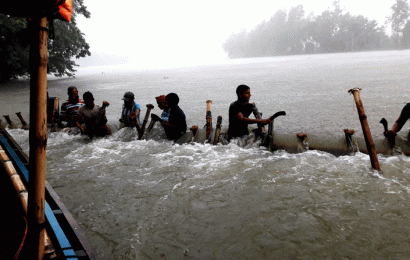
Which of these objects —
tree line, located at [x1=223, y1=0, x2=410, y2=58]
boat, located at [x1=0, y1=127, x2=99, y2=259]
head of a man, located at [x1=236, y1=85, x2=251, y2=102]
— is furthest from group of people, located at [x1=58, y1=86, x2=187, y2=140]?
tree line, located at [x1=223, y1=0, x2=410, y2=58]

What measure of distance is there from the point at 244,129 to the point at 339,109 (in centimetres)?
788

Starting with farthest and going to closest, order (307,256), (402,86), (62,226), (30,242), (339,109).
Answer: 1. (402,86)
2. (339,109)
3. (307,256)
4. (62,226)
5. (30,242)

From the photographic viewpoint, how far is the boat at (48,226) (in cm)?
242

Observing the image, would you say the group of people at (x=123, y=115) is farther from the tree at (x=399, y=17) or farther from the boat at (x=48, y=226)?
the tree at (x=399, y=17)

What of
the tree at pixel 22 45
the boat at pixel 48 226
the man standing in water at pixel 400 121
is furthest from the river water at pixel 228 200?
the tree at pixel 22 45

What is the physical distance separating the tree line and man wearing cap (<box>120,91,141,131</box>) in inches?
3438

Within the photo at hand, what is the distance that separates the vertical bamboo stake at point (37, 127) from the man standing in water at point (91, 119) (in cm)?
598

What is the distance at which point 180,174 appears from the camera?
576cm

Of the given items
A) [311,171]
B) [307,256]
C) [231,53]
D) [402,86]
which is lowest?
[307,256]

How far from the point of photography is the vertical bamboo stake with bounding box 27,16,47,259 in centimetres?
205

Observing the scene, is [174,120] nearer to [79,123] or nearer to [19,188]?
[79,123]

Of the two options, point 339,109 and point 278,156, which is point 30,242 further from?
point 339,109

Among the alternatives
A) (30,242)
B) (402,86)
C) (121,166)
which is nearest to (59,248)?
(30,242)

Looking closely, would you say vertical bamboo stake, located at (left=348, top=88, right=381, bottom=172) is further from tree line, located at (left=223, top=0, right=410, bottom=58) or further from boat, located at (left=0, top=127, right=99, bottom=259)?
tree line, located at (left=223, top=0, right=410, bottom=58)
